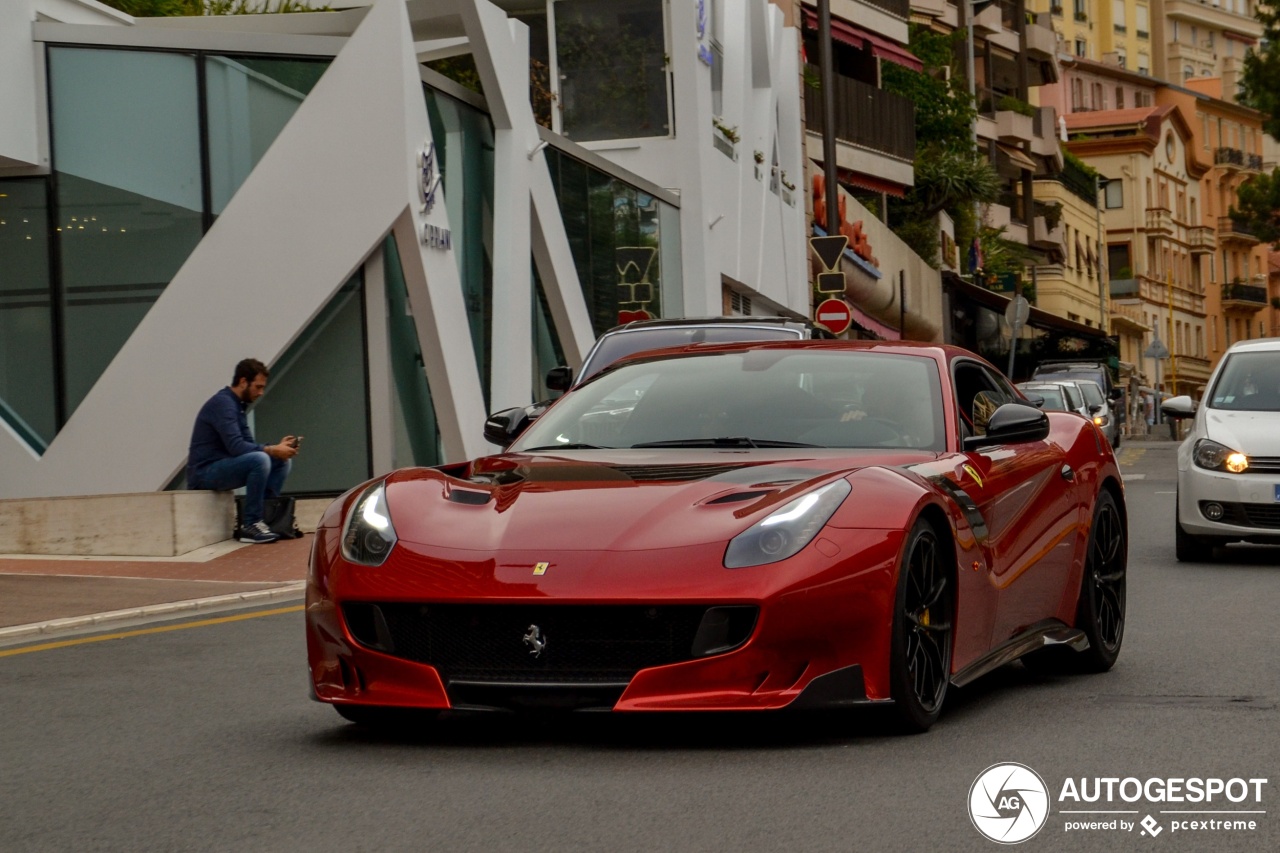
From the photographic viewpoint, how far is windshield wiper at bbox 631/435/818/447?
712 cm

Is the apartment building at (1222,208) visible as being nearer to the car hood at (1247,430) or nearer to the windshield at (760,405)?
the car hood at (1247,430)

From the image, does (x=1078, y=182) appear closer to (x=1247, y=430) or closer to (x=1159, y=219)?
(x=1159, y=219)

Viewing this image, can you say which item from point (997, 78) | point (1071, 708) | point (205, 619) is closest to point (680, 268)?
point (205, 619)

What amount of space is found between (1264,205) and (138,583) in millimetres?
55219

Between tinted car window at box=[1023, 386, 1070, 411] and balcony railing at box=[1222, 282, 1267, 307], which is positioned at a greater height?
balcony railing at box=[1222, 282, 1267, 307]

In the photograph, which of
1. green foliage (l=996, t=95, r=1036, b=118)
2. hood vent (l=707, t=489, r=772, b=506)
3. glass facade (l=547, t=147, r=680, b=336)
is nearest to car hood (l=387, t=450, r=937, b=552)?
hood vent (l=707, t=489, r=772, b=506)

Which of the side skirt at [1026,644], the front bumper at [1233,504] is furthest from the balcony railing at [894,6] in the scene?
the side skirt at [1026,644]

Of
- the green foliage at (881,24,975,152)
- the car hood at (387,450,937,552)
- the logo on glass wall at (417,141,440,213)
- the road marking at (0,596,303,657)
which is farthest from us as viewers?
the green foliage at (881,24,975,152)

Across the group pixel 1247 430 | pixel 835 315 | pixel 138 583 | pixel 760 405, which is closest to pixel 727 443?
pixel 760 405

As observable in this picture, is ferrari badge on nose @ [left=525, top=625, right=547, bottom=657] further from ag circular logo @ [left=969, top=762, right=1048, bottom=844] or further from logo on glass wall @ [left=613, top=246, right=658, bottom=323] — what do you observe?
logo on glass wall @ [left=613, top=246, right=658, bottom=323]

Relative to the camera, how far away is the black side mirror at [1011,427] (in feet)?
23.7

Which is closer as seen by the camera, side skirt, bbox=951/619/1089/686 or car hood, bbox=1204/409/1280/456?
side skirt, bbox=951/619/1089/686

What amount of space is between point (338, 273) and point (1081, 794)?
46.2 feet

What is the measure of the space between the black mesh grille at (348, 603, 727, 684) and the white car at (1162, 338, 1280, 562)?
8.76 m
